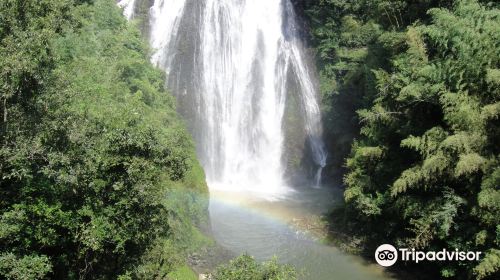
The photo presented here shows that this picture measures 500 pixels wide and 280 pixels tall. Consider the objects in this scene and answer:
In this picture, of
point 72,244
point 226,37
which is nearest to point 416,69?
point 72,244

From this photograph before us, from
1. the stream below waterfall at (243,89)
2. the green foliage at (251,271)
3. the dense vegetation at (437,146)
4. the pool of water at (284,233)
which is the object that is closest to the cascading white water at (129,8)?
the stream below waterfall at (243,89)

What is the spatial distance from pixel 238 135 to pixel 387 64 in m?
13.7

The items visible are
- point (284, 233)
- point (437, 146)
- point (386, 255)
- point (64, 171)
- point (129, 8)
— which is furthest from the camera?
point (129, 8)

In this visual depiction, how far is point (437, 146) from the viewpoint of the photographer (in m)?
14.6

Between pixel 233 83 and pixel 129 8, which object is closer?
pixel 233 83

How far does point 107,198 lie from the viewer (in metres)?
9.70

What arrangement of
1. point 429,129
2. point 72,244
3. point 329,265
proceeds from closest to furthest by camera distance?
point 72,244
point 429,129
point 329,265

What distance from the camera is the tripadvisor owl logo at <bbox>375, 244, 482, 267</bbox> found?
1403 centimetres

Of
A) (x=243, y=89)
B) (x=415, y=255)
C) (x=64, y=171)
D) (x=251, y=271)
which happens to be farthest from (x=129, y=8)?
(x=251, y=271)

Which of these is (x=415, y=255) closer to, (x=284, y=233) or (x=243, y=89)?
(x=284, y=233)

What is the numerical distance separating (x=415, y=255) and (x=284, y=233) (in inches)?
272

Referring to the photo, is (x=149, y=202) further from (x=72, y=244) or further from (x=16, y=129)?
(x=16, y=129)

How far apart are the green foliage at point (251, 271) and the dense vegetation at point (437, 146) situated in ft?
23.9

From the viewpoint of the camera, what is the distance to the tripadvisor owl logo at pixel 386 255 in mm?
17219
